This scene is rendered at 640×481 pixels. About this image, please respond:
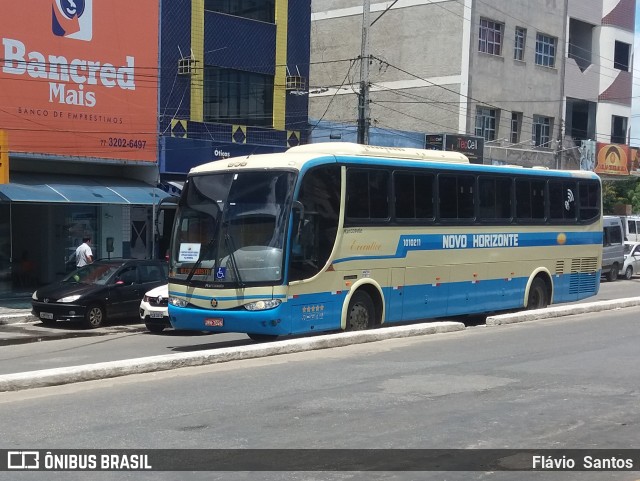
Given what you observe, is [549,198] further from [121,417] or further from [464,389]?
[121,417]

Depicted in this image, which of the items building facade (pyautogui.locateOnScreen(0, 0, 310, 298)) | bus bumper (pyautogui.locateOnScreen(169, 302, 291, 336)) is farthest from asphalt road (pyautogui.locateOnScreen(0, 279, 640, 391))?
building facade (pyautogui.locateOnScreen(0, 0, 310, 298))

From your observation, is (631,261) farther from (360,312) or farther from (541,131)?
(360,312)

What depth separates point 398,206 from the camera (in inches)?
651

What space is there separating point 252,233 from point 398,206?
359 centimetres

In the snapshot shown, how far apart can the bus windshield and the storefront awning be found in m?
9.35

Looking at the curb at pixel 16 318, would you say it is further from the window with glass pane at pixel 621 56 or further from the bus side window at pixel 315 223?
the window with glass pane at pixel 621 56

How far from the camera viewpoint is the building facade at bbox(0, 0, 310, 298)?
23.9m

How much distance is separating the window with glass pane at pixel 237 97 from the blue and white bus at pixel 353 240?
12.5m

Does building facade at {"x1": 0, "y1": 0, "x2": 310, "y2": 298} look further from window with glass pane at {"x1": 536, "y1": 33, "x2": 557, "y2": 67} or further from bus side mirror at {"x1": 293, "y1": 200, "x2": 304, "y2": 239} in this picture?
window with glass pane at {"x1": 536, "y1": 33, "x2": 557, "y2": 67}

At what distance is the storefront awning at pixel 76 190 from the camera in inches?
895

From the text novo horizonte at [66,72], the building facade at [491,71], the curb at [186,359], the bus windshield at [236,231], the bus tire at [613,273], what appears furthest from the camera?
the building facade at [491,71]

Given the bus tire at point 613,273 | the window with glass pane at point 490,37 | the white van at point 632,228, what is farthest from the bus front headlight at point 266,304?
the white van at point 632,228

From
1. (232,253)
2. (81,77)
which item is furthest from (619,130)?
(232,253)

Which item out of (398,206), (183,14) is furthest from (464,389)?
(183,14)
